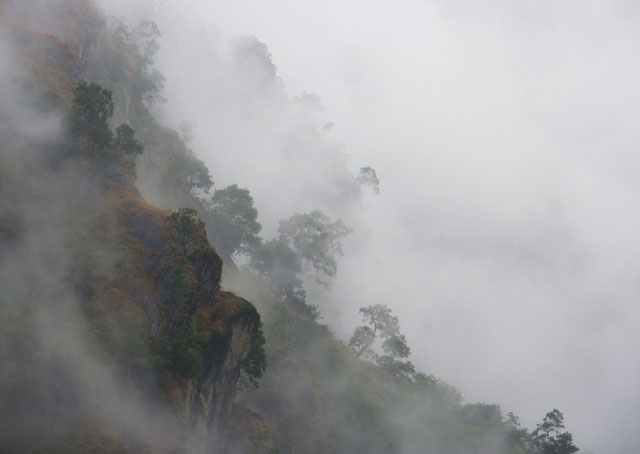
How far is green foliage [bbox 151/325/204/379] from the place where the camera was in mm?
26516

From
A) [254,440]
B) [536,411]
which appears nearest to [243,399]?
[254,440]

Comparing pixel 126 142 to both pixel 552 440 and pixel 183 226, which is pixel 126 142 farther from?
pixel 552 440

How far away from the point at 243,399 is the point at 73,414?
2528cm

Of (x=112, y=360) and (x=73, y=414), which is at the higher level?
(x=112, y=360)

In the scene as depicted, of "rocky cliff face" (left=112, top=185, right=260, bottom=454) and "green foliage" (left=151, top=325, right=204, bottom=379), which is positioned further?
"rocky cliff face" (left=112, top=185, right=260, bottom=454)

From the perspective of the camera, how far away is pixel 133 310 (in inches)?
1101

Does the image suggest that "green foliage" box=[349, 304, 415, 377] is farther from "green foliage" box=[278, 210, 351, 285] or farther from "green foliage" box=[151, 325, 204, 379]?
"green foliage" box=[151, 325, 204, 379]

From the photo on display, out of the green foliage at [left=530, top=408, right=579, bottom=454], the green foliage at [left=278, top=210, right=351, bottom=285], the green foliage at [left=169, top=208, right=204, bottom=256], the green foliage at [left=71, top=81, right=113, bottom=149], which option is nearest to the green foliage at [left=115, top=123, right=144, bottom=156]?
the green foliage at [left=71, top=81, right=113, bottom=149]

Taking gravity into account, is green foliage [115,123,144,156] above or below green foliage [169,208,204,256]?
above

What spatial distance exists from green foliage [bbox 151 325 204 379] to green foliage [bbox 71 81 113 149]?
13.4 meters

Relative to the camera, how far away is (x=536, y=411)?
140250 mm

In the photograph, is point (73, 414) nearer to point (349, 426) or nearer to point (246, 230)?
point (349, 426)

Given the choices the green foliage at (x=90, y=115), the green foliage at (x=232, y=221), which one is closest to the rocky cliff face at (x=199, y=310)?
the green foliage at (x=90, y=115)

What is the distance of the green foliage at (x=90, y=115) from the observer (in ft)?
110
